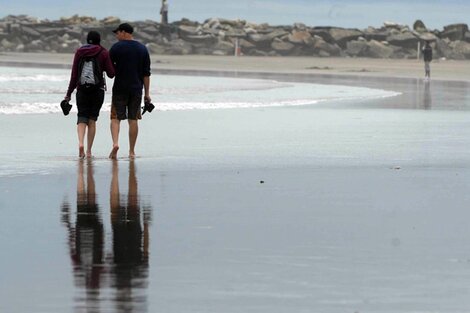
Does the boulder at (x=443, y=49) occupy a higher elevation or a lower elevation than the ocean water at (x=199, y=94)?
lower

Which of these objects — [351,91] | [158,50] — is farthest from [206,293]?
[158,50]

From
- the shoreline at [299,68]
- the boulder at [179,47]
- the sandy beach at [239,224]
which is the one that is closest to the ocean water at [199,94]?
the sandy beach at [239,224]

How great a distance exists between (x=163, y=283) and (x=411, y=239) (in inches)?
102

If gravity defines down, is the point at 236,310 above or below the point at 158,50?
above

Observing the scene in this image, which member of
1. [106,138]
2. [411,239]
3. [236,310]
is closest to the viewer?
[236,310]

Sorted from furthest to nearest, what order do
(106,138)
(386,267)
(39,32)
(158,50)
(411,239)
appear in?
(39,32) → (158,50) → (106,138) → (411,239) → (386,267)

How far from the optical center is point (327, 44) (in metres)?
122

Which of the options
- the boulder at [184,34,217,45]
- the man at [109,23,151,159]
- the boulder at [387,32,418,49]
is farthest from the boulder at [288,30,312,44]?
the man at [109,23,151,159]

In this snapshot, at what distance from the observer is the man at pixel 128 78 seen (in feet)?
60.1

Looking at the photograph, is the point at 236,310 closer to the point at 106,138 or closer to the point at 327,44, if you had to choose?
the point at 106,138

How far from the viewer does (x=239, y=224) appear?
11.7 meters

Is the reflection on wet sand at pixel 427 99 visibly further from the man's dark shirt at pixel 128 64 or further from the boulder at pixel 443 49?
the boulder at pixel 443 49

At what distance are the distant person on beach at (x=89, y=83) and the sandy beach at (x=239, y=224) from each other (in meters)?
0.39

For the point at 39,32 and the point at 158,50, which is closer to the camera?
the point at 158,50
